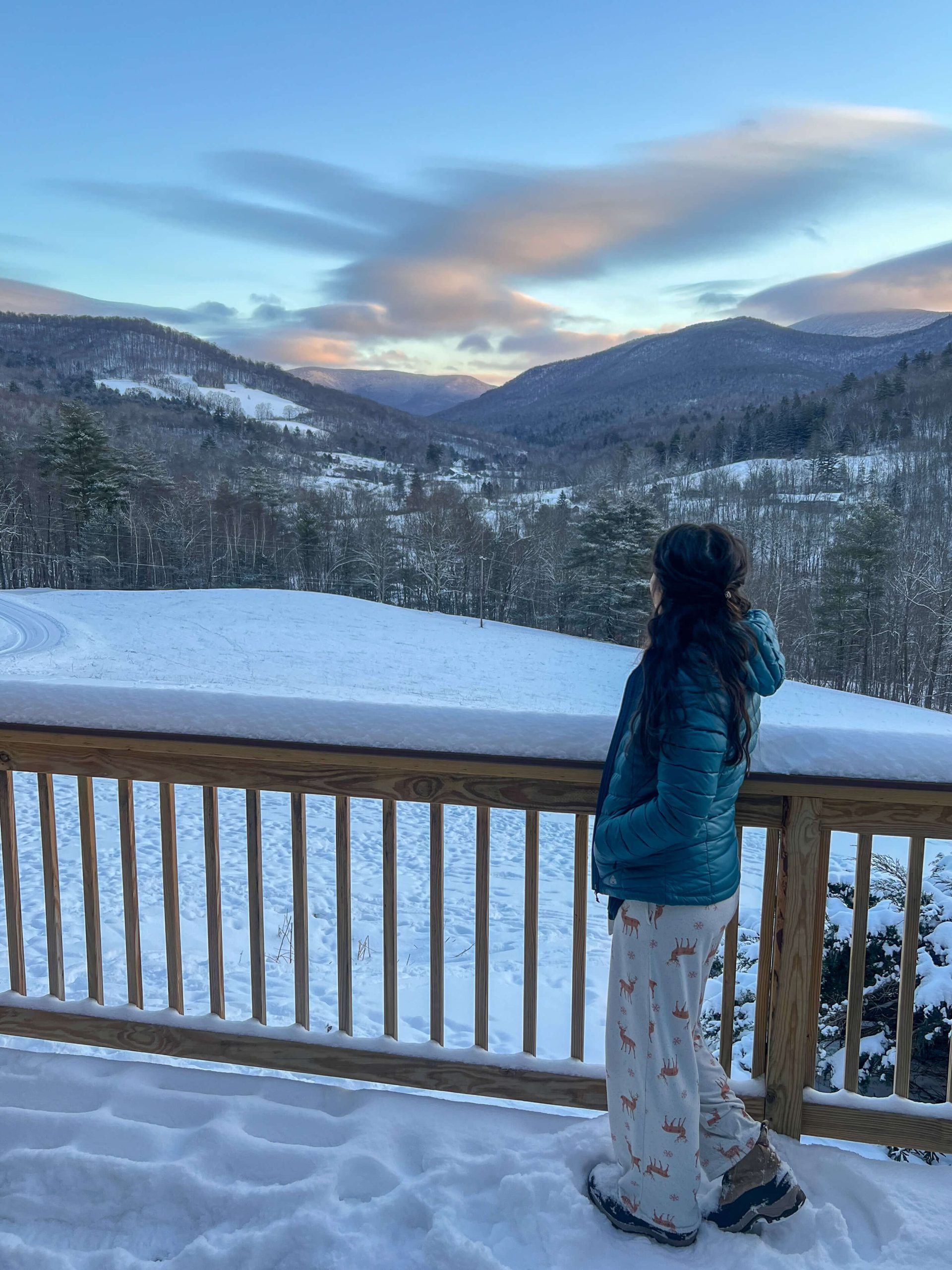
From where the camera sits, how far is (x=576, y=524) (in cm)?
3681

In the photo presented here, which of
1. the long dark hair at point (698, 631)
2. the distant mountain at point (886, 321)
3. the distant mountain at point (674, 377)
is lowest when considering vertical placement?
the long dark hair at point (698, 631)

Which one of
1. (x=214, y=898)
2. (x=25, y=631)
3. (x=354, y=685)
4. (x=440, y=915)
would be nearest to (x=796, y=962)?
(x=440, y=915)

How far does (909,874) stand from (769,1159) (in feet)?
1.93

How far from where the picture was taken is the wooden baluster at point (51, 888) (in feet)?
6.11

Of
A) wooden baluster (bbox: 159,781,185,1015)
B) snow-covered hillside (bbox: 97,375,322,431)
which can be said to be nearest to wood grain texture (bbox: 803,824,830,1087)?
wooden baluster (bbox: 159,781,185,1015)

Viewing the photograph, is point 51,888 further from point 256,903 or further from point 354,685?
point 354,685

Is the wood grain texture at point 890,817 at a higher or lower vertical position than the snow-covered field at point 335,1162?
higher

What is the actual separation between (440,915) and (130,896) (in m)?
0.79

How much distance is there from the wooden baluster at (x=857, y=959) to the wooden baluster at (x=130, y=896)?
158 centimetres

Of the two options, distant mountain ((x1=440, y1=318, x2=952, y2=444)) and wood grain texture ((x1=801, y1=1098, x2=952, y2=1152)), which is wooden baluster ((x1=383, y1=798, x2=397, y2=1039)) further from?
distant mountain ((x1=440, y1=318, x2=952, y2=444))

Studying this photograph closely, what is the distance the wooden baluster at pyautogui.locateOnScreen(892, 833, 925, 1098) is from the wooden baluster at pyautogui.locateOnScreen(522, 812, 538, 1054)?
0.72m

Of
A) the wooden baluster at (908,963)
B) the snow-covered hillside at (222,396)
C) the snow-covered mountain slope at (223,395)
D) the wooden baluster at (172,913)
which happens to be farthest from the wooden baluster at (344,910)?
the snow-covered mountain slope at (223,395)

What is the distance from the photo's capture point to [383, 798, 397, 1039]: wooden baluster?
5.61 ft

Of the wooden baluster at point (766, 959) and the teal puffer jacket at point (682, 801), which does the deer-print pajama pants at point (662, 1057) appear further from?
the wooden baluster at point (766, 959)
